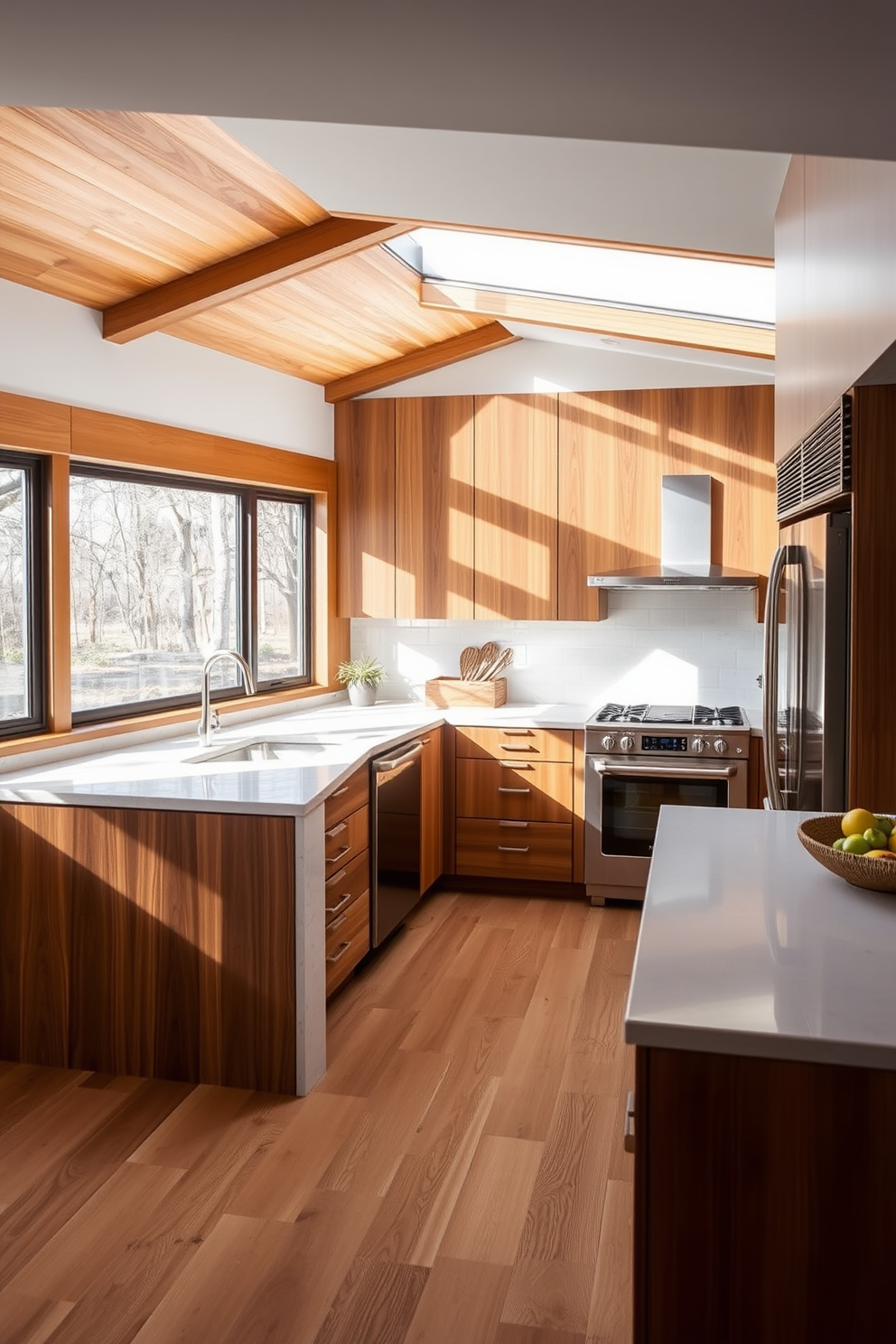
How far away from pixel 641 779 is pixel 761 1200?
3.42 metres

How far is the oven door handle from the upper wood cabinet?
2.54 ft

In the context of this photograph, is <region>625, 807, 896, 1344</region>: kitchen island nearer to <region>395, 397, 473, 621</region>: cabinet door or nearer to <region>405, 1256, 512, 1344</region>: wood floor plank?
<region>405, 1256, 512, 1344</region>: wood floor plank

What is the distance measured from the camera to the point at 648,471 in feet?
16.3

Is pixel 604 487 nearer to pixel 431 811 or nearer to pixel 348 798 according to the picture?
pixel 431 811

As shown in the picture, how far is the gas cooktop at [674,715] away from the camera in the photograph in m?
4.66

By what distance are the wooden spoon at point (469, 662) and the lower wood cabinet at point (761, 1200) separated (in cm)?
411

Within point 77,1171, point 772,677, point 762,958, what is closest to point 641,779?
point 772,677

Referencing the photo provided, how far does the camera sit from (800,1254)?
1.30 meters

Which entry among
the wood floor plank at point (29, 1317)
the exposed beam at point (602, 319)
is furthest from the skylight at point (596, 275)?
the wood floor plank at point (29, 1317)

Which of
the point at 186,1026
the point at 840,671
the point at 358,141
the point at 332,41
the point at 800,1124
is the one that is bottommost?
the point at 186,1026

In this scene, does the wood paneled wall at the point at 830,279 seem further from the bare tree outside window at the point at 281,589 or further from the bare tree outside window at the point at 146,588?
the bare tree outside window at the point at 281,589

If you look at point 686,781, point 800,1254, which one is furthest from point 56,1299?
point 686,781

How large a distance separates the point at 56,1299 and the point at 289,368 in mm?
3834

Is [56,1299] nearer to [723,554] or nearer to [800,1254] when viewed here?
[800,1254]
